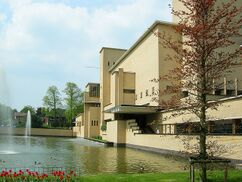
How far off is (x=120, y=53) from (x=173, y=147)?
47.2 meters

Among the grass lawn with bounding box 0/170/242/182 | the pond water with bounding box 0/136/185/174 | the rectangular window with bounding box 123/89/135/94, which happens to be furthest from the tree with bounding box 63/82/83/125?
the grass lawn with bounding box 0/170/242/182

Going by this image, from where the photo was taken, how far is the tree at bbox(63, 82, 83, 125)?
8719cm

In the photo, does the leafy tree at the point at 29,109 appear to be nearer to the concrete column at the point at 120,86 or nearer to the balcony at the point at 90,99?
the balcony at the point at 90,99

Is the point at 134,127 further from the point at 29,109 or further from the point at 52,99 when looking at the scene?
the point at 29,109

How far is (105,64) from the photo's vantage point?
76.2 metres

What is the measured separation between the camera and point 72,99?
8856cm

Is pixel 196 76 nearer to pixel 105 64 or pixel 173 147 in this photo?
pixel 173 147

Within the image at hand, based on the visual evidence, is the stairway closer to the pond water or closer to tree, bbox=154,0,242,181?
the pond water

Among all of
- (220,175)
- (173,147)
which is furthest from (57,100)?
(220,175)

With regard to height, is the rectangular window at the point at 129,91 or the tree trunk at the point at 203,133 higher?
the rectangular window at the point at 129,91

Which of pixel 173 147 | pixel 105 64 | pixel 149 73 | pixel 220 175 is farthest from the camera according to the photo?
pixel 105 64

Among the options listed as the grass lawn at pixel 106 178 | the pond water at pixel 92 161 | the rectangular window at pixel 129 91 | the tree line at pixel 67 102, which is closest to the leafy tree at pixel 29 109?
the tree line at pixel 67 102

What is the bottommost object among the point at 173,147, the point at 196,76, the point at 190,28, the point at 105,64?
the point at 173,147

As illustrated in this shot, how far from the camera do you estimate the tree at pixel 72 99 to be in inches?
3433
